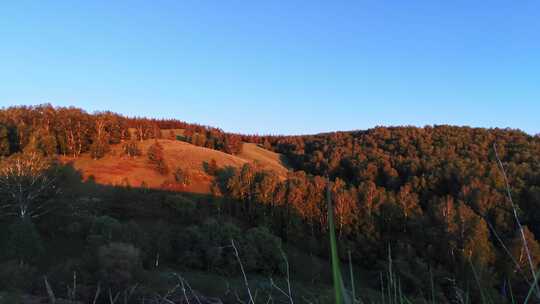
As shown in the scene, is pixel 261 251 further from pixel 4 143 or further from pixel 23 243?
pixel 4 143

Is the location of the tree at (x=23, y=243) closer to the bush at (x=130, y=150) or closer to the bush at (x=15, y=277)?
the bush at (x=15, y=277)

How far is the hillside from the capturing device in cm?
4675

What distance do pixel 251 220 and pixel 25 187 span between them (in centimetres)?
2277

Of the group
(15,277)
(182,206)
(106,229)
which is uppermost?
(182,206)

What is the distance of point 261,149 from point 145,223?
41.5m

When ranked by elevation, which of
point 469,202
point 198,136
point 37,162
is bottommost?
point 469,202

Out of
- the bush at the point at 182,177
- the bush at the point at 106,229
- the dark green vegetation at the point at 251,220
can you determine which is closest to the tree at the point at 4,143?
the dark green vegetation at the point at 251,220

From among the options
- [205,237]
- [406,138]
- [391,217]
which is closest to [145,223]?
[205,237]

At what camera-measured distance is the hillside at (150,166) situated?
46.8m

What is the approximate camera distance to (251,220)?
4722 centimetres

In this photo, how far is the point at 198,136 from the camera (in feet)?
228

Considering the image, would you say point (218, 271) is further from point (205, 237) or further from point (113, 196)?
point (113, 196)

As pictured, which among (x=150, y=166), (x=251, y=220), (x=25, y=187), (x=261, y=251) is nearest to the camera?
(x=25, y=187)

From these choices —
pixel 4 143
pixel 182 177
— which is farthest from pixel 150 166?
pixel 4 143
